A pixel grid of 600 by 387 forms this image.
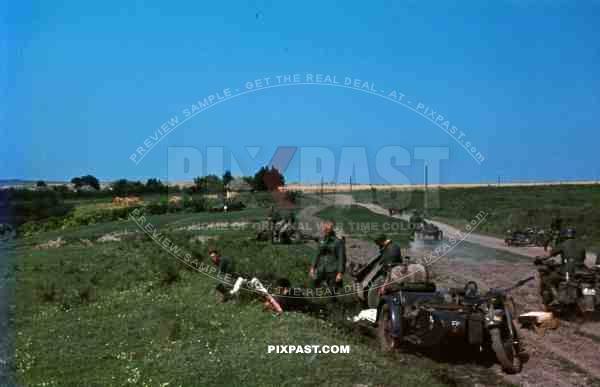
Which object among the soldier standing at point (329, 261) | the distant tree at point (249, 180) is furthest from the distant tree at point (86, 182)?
the soldier standing at point (329, 261)

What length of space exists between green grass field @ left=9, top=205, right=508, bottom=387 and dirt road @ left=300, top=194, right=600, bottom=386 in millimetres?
860

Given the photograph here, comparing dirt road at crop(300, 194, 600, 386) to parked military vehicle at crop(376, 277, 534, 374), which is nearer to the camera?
dirt road at crop(300, 194, 600, 386)

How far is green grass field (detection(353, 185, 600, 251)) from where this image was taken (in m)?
41.1

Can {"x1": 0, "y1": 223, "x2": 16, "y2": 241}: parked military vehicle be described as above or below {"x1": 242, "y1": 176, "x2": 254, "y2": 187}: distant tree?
below

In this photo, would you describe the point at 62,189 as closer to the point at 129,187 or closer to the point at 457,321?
the point at 129,187

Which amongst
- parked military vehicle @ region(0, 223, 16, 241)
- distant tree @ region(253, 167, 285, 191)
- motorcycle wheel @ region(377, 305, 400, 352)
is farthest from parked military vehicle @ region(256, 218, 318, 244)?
motorcycle wheel @ region(377, 305, 400, 352)

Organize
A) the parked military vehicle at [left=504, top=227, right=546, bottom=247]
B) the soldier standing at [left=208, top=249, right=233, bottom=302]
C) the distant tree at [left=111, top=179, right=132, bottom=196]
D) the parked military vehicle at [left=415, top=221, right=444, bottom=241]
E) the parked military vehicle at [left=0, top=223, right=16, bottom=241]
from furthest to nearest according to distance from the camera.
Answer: the distant tree at [left=111, top=179, right=132, bottom=196] < the parked military vehicle at [left=415, top=221, right=444, bottom=241] < the parked military vehicle at [left=504, top=227, right=546, bottom=247] < the parked military vehicle at [left=0, top=223, right=16, bottom=241] < the soldier standing at [left=208, top=249, right=233, bottom=302]

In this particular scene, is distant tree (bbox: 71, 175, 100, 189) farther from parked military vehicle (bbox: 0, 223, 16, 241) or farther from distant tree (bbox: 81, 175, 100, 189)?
parked military vehicle (bbox: 0, 223, 16, 241)

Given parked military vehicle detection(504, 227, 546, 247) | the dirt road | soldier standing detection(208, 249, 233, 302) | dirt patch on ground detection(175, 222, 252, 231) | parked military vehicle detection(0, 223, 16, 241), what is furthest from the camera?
dirt patch on ground detection(175, 222, 252, 231)

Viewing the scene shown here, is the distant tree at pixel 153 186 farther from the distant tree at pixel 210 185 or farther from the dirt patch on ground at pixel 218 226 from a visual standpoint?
the dirt patch on ground at pixel 218 226

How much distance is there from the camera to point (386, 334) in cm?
1104

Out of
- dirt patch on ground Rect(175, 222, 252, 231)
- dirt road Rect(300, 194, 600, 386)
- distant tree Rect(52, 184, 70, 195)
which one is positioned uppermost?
distant tree Rect(52, 184, 70, 195)

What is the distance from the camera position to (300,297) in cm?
1415

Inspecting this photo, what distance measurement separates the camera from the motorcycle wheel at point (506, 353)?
32.1ft
